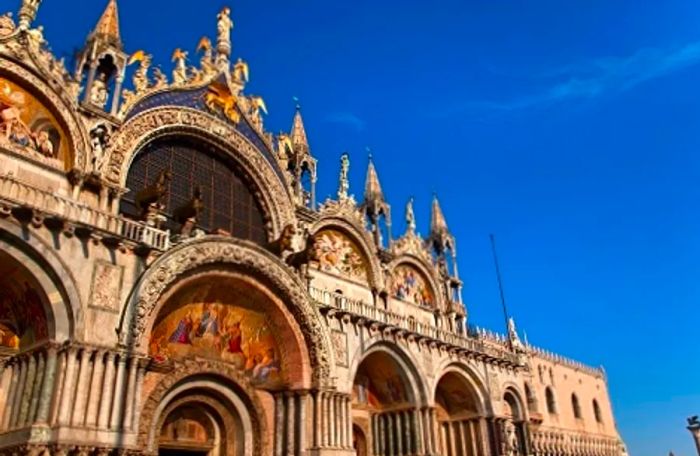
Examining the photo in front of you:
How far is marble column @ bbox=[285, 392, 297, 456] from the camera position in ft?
55.6

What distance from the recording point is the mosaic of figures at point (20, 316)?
1309 cm

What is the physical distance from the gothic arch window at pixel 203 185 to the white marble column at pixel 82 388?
17.5 feet

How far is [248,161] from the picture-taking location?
69.4 feet

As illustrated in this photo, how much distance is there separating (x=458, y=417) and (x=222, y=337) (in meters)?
12.1

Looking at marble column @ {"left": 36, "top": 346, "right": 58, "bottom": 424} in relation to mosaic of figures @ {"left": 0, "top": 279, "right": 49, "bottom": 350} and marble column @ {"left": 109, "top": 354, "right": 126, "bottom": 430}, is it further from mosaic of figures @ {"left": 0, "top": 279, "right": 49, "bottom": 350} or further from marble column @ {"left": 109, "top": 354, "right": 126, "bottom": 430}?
marble column @ {"left": 109, "top": 354, "right": 126, "bottom": 430}

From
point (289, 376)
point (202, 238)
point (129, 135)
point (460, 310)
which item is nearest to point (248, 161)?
point (129, 135)

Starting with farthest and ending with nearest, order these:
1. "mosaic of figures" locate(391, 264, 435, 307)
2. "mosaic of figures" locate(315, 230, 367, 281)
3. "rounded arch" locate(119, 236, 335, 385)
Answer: "mosaic of figures" locate(391, 264, 435, 307), "mosaic of figures" locate(315, 230, 367, 281), "rounded arch" locate(119, 236, 335, 385)

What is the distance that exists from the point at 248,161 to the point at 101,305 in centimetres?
884

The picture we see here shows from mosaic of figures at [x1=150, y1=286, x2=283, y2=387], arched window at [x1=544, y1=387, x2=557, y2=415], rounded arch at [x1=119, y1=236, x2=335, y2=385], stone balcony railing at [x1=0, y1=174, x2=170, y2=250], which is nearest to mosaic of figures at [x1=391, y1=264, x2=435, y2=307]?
rounded arch at [x1=119, y1=236, x2=335, y2=385]

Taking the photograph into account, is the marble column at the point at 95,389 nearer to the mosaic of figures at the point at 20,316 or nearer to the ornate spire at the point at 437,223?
the mosaic of figures at the point at 20,316

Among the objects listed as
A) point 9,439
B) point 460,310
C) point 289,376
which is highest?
point 460,310

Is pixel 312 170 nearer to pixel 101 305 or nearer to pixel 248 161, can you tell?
pixel 248 161

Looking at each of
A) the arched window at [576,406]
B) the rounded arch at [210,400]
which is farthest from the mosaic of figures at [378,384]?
the arched window at [576,406]

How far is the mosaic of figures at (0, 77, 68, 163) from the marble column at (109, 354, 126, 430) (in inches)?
243
